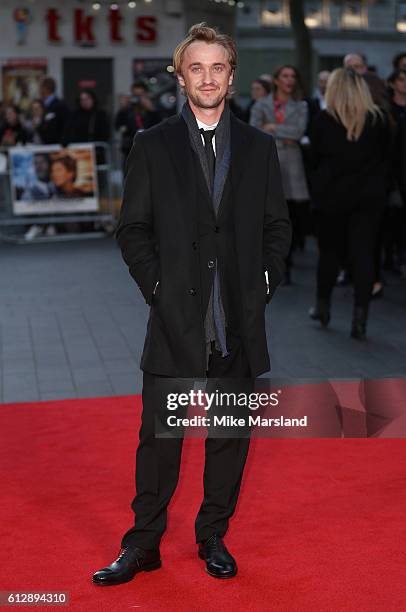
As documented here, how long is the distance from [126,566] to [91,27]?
77.3 ft

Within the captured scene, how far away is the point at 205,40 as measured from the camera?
15.5 ft

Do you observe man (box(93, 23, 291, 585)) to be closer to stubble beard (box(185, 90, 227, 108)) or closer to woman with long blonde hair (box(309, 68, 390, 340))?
stubble beard (box(185, 90, 227, 108))

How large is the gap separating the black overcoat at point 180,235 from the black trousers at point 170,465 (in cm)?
8

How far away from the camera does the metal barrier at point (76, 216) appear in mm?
17312

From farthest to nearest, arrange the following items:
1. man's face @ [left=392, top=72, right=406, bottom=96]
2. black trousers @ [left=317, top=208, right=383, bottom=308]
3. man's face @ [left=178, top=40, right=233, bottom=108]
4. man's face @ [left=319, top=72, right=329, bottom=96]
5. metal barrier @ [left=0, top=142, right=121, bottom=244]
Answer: metal barrier @ [left=0, top=142, right=121, bottom=244], man's face @ [left=319, top=72, right=329, bottom=96], man's face @ [left=392, top=72, right=406, bottom=96], black trousers @ [left=317, top=208, right=383, bottom=308], man's face @ [left=178, top=40, right=233, bottom=108]

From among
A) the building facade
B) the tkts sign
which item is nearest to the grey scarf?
the tkts sign

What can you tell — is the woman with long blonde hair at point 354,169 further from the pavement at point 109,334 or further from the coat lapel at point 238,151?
the coat lapel at point 238,151

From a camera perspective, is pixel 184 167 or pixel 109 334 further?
pixel 109 334

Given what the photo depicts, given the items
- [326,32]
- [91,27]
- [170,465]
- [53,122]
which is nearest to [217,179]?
[170,465]

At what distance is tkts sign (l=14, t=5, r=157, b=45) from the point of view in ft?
88.4

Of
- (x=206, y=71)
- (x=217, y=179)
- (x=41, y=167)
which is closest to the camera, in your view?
(x=206, y=71)

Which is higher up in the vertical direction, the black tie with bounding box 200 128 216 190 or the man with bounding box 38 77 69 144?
the black tie with bounding box 200 128 216 190

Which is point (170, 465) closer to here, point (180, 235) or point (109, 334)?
point (180, 235)

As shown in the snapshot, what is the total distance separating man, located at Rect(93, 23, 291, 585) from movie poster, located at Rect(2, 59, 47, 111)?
74.9 ft
